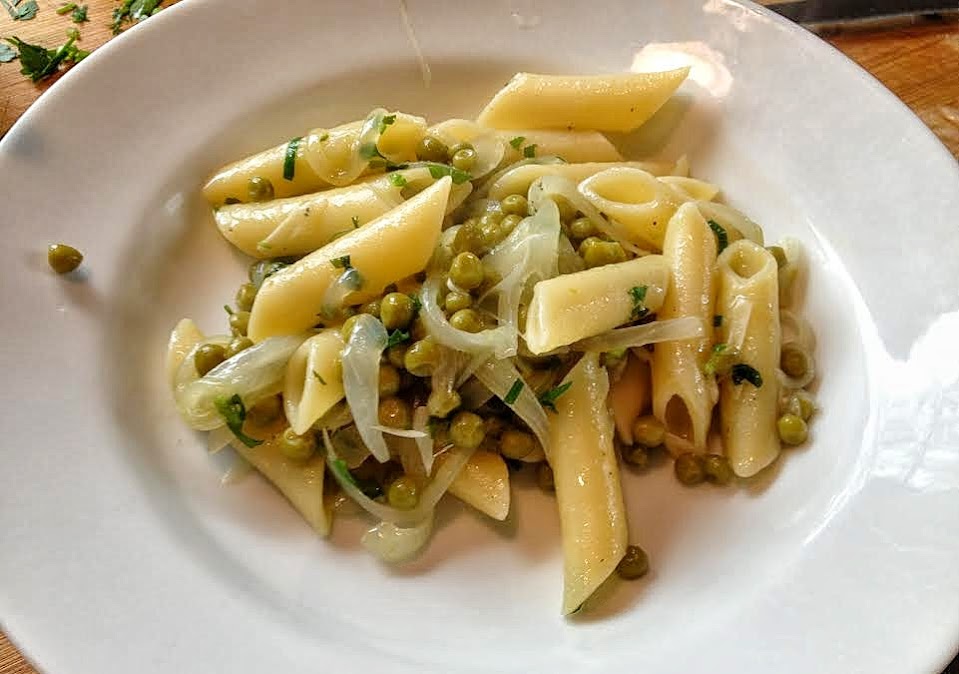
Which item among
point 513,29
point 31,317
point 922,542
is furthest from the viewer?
point 513,29

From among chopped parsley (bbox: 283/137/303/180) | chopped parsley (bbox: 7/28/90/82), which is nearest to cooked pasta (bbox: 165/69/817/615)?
chopped parsley (bbox: 283/137/303/180)

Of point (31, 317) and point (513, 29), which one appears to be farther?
point (513, 29)

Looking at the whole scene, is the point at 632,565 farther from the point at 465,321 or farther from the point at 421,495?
the point at 465,321

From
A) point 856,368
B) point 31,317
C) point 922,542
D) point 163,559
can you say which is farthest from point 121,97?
point 922,542

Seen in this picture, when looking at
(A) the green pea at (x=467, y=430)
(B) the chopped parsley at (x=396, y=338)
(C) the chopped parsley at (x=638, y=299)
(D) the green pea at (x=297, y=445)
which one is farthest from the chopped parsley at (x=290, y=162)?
(C) the chopped parsley at (x=638, y=299)

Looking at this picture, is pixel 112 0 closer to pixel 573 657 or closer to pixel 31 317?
pixel 31 317

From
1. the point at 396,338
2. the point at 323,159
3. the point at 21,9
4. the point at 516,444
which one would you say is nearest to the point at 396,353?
the point at 396,338
